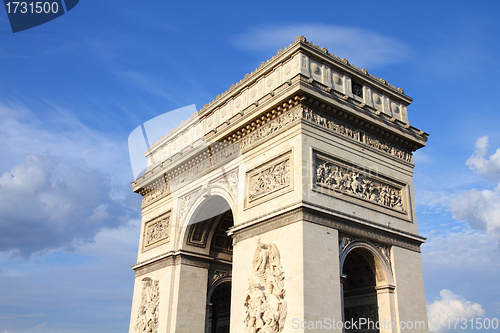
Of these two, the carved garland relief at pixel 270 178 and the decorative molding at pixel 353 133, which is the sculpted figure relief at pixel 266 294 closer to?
the carved garland relief at pixel 270 178

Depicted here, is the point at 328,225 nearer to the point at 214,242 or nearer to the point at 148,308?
the point at 214,242

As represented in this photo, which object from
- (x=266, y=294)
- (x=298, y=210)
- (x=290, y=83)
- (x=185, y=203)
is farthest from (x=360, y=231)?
(x=185, y=203)

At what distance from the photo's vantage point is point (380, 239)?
16.2 m

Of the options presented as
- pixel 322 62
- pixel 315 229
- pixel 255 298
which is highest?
pixel 322 62

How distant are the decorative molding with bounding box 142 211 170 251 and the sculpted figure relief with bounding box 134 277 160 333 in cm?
171

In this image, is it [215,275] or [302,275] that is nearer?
[302,275]

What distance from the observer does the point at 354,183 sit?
16250 mm

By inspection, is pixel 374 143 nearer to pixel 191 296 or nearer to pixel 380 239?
pixel 380 239

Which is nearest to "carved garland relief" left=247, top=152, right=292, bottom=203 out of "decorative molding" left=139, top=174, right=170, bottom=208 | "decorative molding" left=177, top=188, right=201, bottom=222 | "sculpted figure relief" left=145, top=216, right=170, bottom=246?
"decorative molding" left=177, top=188, right=201, bottom=222

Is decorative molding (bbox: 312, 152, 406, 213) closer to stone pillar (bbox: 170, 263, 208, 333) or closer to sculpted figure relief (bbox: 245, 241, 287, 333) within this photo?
sculpted figure relief (bbox: 245, 241, 287, 333)

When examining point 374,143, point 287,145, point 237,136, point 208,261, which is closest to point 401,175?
point 374,143

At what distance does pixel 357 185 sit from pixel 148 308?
33.8ft

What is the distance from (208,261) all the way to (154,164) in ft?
19.4

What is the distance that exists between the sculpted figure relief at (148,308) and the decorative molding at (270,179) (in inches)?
262
